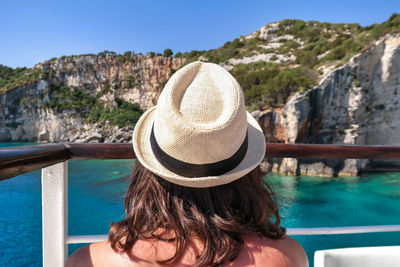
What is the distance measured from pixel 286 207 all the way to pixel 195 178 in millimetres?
9202

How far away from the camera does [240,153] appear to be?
1.74 ft

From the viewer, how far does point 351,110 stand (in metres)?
13.1

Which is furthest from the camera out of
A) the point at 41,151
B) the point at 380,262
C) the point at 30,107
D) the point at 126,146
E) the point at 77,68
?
the point at 77,68

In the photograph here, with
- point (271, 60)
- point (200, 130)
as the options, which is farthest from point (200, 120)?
point (271, 60)

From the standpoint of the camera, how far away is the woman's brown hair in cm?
47

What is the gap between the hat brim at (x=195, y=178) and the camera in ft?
1.60

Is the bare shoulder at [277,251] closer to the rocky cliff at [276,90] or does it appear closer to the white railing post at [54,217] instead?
the white railing post at [54,217]

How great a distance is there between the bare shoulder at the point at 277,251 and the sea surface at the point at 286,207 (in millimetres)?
3972

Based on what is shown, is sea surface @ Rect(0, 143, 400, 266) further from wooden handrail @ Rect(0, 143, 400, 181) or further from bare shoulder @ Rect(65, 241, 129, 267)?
bare shoulder @ Rect(65, 241, 129, 267)

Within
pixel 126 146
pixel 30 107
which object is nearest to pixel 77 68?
pixel 30 107

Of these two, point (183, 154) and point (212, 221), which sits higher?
point (183, 154)

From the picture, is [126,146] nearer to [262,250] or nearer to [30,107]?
[262,250]

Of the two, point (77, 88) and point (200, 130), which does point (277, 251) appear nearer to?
point (200, 130)

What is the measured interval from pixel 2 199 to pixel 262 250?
441 inches
